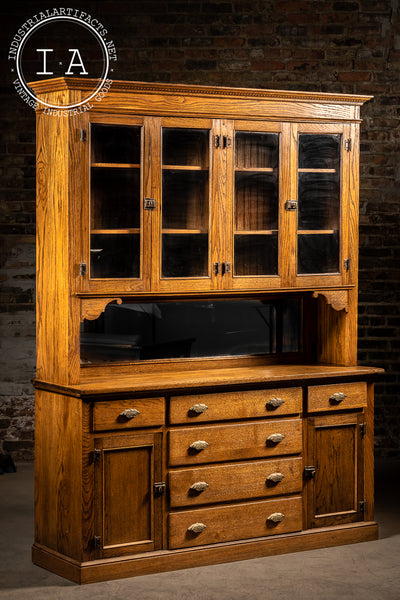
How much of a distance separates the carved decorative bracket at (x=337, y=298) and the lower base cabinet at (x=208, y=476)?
1.37 feet

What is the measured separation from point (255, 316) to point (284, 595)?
1639 millimetres

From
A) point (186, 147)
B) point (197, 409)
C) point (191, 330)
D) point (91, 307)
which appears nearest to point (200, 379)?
point (197, 409)

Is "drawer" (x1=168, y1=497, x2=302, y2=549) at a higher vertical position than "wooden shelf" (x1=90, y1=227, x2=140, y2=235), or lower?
lower

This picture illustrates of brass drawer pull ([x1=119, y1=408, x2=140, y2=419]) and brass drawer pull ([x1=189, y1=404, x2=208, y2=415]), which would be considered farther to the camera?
brass drawer pull ([x1=189, y1=404, x2=208, y2=415])

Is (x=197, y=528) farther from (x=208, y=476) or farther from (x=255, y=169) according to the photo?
(x=255, y=169)

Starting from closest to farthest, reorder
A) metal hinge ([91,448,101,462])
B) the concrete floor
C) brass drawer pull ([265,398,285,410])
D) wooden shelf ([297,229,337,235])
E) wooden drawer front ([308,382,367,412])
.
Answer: the concrete floor, metal hinge ([91,448,101,462]), brass drawer pull ([265,398,285,410]), wooden drawer front ([308,382,367,412]), wooden shelf ([297,229,337,235])

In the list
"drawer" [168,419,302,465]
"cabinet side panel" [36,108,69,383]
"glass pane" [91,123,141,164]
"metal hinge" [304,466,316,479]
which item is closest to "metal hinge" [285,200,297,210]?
"glass pane" [91,123,141,164]

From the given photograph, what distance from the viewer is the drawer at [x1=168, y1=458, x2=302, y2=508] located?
4.77 metres

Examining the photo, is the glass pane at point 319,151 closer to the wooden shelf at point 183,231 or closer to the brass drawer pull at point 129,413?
the wooden shelf at point 183,231

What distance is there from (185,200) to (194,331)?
30.7 inches

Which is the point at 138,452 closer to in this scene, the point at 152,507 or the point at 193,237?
the point at 152,507

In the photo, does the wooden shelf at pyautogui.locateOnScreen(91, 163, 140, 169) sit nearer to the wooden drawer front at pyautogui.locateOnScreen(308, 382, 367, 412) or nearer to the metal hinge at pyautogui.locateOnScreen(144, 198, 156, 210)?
the metal hinge at pyautogui.locateOnScreen(144, 198, 156, 210)

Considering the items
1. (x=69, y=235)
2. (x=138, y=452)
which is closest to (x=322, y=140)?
(x=69, y=235)

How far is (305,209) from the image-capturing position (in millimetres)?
5211
